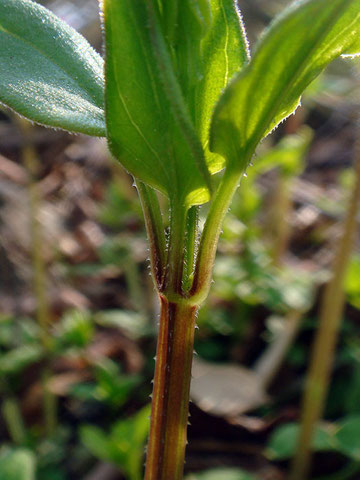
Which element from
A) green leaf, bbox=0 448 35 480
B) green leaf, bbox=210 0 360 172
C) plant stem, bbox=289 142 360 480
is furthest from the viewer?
plant stem, bbox=289 142 360 480

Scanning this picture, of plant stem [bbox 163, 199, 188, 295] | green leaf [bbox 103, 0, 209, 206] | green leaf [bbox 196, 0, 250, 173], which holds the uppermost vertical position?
green leaf [bbox 196, 0, 250, 173]

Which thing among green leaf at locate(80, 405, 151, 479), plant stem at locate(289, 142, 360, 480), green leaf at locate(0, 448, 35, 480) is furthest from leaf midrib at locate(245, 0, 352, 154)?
green leaf at locate(80, 405, 151, 479)

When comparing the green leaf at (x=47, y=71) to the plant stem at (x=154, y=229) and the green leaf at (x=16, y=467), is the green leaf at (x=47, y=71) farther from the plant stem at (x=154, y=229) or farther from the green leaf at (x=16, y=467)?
the green leaf at (x=16, y=467)

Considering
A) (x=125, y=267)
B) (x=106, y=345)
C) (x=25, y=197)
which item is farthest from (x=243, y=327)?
(x=25, y=197)

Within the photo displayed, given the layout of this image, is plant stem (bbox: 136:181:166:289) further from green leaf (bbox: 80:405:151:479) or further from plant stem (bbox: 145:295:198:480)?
green leaf (bbox: 80:405:151:479)

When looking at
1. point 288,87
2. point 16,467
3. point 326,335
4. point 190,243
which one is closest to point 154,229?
point 190,243

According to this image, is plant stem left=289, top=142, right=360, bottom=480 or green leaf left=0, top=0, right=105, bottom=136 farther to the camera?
plant stem left=289, top=142, right=360, bottom=480

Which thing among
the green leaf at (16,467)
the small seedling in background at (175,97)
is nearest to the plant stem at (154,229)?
the small seedling in background at (175,97)

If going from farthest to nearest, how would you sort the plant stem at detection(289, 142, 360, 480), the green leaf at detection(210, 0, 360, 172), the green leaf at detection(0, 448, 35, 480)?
the plant stem at detection(289, 142, 360, 480), the green leaf at detection(0, 448, 35, 480), the green leaf at detection(210, 0, 360, 172)
